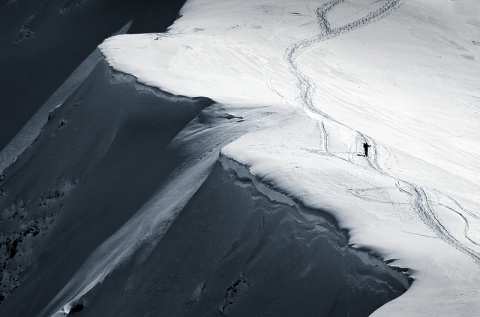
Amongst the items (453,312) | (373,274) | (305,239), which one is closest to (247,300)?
(305,239)

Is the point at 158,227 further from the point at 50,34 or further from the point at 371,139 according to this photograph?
the point at 50,34

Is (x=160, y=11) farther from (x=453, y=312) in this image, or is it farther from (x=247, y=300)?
(x=453, y=312)

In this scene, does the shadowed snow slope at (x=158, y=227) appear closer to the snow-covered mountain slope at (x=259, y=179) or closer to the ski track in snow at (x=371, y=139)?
the snow-covered mountain slope at (x=259, y=179)

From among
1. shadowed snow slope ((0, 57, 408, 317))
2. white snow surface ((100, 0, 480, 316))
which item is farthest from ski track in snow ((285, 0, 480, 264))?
shadowed snow slope ((0, 57, 408, 317))

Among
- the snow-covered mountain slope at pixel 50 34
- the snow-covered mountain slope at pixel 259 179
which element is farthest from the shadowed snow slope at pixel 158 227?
the snow-covered mountain slope at pixel 50 34

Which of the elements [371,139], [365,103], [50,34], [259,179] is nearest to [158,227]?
[259,179]

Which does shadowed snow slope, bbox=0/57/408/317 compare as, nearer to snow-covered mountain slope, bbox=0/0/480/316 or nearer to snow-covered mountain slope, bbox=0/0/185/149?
snow-covered mountain slope, bbox=0/0/480/316
